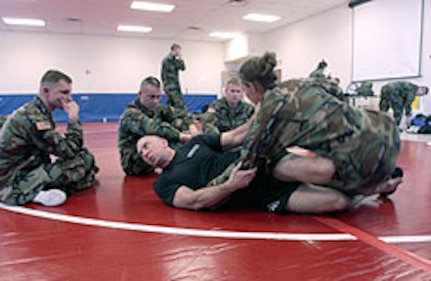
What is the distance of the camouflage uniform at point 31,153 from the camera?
95.8 inches

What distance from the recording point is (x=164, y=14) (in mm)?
10484

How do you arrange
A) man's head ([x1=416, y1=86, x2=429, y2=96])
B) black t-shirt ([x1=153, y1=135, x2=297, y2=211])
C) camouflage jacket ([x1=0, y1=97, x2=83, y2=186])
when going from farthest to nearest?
man's head ([x1=416, y1=86, x2=429, y2=96]), camouflage jacket ([x1=0, y1=97, x2=83, y2=186]), black t-shirt ([x1=153, y1=135, x2=297, y2=211])

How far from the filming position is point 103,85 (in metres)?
13.9

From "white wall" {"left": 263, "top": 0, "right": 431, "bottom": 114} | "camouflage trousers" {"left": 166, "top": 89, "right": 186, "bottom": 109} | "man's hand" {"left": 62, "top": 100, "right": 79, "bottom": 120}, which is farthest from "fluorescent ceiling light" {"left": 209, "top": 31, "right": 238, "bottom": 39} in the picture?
"man's hand" {"left": 62, "top": 100, "right": 79, "bottom": 120}

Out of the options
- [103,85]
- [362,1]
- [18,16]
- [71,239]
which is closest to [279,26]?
[362,1]

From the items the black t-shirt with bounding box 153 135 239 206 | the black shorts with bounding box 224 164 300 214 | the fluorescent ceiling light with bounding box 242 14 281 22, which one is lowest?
the black shorts with bounding box 224 164 300 214

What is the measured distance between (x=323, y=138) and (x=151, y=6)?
8.82m

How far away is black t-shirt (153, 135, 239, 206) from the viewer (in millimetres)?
2242

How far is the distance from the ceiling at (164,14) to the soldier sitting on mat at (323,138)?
8011 millimetres

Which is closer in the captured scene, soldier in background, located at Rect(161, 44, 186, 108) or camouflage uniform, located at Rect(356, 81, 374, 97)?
soldier in background, located at Rect(161, 44, 186, 108)

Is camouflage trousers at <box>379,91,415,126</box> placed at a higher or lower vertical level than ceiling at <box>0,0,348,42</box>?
lower

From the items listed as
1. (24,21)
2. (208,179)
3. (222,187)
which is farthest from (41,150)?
(24,21)

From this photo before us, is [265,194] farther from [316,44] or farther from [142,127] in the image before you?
[316,44]

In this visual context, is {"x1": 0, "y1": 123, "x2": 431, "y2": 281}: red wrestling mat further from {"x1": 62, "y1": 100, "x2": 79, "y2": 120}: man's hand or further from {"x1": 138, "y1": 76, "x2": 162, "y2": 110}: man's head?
{"x1": 138, "y1": 76, "x2": 162, "y2": 110}: man's head
